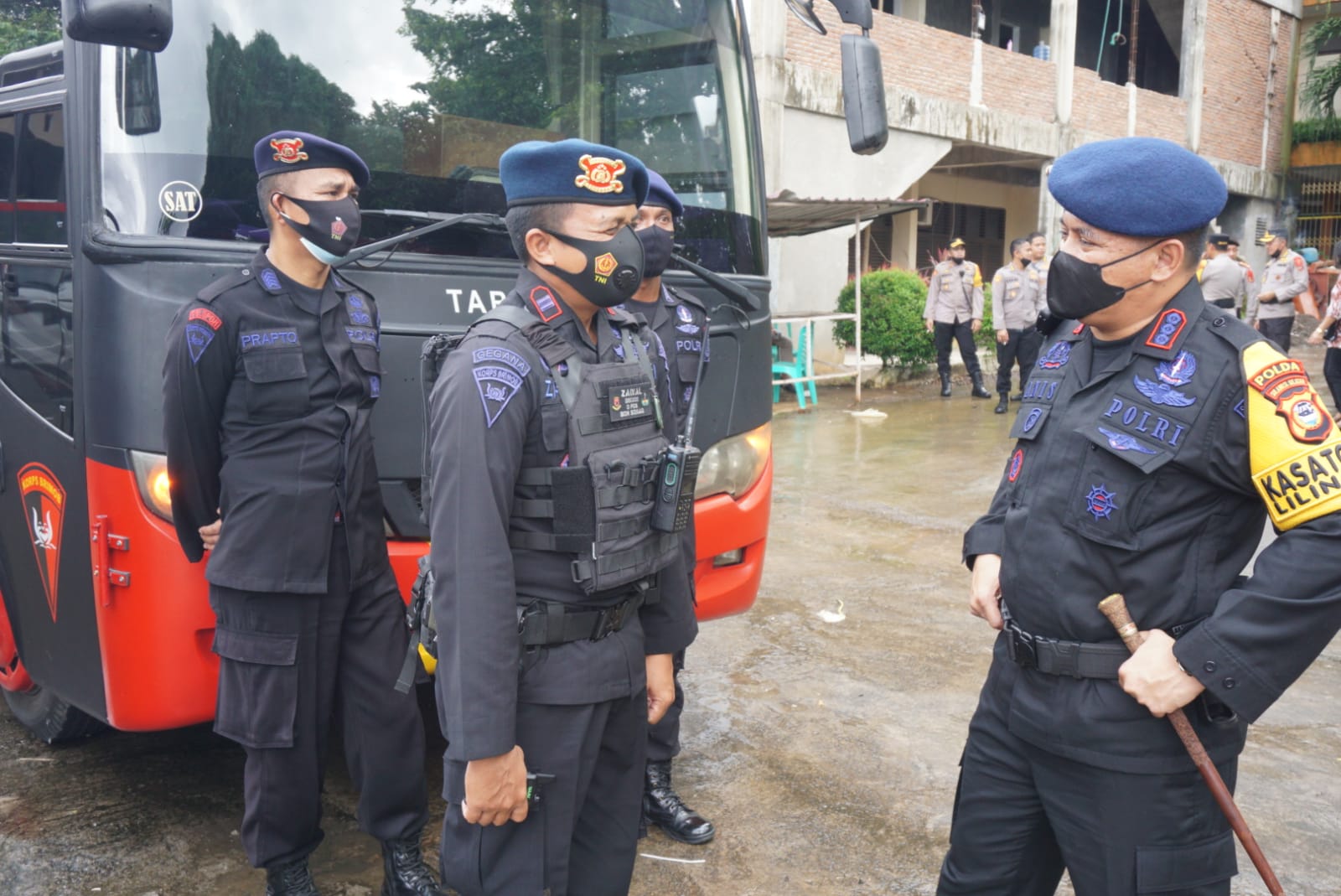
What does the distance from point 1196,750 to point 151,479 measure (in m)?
2.33

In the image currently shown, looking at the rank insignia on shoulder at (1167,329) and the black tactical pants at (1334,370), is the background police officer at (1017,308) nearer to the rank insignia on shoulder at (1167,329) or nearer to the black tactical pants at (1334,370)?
the black tactical pants at (1334,370)

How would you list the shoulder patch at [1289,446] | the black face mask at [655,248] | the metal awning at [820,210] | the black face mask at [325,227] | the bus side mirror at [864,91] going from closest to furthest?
the shoulder patch at [1289,446] → the black face mask at [325,227] → the black face mask at [655,248] → the bus side mirror at [864,91] → the metal awning at [820,210]

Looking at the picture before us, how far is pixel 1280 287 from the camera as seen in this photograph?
37.5 feet

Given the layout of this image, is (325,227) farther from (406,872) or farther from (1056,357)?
(1056,357)

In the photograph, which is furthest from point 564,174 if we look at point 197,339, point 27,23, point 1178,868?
point 27,23

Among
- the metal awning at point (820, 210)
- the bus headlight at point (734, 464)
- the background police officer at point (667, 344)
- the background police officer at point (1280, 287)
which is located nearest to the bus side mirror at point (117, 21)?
the background police officer at point (667, 344)

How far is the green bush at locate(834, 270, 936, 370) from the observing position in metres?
13.5

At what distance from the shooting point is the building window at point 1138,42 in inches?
832

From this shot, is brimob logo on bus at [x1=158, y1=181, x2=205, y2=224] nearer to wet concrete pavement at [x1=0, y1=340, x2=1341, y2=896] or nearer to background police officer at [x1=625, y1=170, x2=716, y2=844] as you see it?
background police officer at [x1=625, y1=170, x2=716, y2=844]

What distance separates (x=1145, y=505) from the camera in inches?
78.0

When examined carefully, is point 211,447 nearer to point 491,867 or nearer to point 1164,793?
point 491,867

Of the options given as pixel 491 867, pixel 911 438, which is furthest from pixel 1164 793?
pixel 911 438

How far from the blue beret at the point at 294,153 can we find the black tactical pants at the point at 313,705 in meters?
0.90

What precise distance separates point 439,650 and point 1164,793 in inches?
50.1
